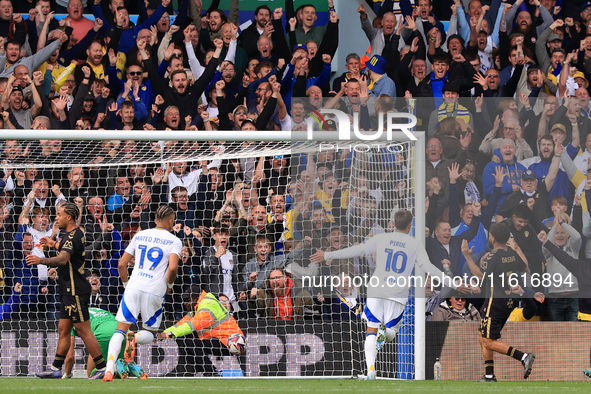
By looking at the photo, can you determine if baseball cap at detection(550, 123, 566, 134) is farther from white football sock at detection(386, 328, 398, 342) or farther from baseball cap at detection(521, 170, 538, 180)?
white football sock at detection(386, 328, 398, 342)

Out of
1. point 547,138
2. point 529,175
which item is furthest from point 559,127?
point 529,175

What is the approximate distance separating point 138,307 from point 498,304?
338cm

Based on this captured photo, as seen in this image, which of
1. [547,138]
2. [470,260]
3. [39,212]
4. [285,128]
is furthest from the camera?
[285,128]

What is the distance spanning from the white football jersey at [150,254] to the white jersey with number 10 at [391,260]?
5.58 feet

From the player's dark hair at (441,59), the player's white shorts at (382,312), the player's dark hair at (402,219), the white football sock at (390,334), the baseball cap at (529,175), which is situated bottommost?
the white football sock at (390,334)

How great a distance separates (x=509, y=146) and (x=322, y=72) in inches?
106

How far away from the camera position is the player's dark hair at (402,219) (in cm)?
697

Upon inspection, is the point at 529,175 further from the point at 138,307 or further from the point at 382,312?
the point at 138,307

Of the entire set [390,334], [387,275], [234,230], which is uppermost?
[234,230]

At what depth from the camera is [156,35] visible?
32.0ft

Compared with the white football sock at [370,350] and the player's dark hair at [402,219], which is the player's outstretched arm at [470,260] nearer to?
the player's dark hair at [402,219]

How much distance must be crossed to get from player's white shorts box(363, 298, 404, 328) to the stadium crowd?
0.81 m

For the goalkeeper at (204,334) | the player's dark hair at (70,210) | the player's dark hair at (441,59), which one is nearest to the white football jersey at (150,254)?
the player's dark hair at (70,210)

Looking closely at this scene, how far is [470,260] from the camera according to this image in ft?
26.5
